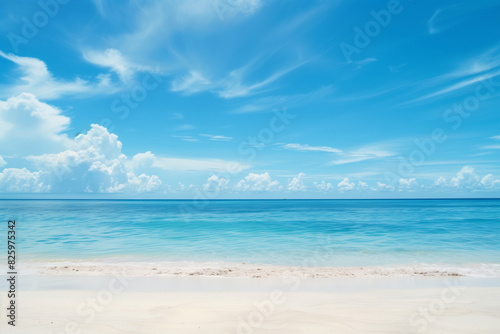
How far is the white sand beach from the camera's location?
19.4 ft

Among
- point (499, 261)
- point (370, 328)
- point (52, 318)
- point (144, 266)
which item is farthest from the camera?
point (499, 261)

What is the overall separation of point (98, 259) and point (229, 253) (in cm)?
710

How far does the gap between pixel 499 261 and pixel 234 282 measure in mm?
13749

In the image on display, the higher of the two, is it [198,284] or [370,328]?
[370,328]

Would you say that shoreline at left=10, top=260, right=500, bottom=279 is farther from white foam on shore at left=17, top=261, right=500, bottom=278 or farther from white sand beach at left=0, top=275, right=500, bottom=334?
white sand beach at left=0, top=275, right=500, bottom=334

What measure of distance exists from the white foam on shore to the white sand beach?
750 millimetres

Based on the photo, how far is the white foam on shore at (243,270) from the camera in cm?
1109

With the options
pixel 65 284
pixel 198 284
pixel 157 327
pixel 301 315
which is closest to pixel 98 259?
pixel 65 284

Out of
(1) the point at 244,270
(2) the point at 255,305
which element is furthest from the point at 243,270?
(2) the point at 255,305

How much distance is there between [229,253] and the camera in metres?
16.0

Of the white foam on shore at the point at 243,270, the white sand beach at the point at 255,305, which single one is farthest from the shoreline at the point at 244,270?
the white sand beach at the point at 255,305

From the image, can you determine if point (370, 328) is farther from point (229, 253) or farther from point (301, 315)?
point (229, 253)

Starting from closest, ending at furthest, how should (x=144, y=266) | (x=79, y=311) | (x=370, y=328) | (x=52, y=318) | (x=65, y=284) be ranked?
(x=370, y=328), (x=52, y=318), (x=79, y=311), (x=65, y=284), (x=144, y=266)

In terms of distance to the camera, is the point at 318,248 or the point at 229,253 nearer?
the point at 229,253
